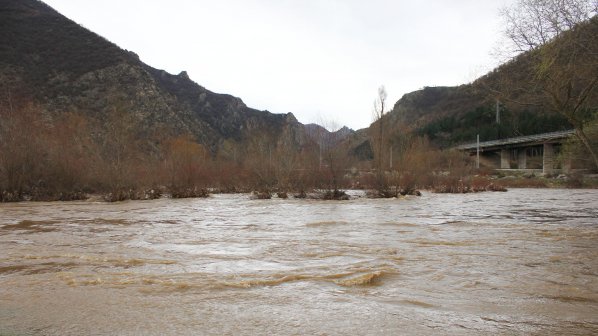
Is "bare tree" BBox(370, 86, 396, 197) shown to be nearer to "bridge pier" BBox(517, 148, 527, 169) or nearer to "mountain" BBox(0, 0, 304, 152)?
"mountain" BBox(0, 0, 304, 152)

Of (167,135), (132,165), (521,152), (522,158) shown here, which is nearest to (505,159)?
(521,152)

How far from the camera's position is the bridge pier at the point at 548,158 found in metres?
56.8

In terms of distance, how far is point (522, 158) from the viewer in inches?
3100

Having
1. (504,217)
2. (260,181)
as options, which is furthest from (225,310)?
(260,181)

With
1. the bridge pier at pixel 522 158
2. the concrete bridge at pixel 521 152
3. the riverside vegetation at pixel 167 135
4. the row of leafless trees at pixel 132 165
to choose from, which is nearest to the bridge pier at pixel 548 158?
the concrete bridge at pixel 521 152

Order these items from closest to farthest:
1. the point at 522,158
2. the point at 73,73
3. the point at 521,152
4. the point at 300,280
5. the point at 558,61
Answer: the point at 300,280, the point at 558,61, the point at 73,73, the point at 522,158, the point at 521,152

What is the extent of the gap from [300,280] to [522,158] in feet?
271

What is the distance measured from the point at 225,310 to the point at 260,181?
2204 centimetres

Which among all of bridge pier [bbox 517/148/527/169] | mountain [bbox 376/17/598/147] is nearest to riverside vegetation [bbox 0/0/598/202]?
mountain [bbox 376/17/598/147]

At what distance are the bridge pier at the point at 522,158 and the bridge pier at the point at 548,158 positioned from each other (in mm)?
12454

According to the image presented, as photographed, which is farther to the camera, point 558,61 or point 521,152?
point 521,152

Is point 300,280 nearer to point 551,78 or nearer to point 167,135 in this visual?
point 551,78

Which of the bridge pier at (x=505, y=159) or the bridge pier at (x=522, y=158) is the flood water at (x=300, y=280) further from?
the bridge pier at (x=505, y=159)

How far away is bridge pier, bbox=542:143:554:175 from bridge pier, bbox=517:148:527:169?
12454 millimetres
